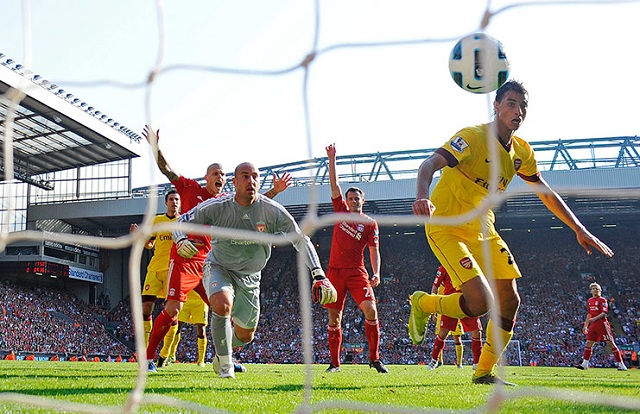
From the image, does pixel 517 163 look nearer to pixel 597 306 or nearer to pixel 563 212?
pixel 563 212

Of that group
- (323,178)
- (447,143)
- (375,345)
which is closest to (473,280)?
(447,143)

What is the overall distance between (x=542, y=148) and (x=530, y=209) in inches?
141

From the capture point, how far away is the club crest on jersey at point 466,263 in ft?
14.6

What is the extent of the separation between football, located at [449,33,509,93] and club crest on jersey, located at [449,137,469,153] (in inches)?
12.7

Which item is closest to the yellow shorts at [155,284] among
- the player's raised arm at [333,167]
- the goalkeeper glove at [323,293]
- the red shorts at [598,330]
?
the player's raised arm at [333,167]

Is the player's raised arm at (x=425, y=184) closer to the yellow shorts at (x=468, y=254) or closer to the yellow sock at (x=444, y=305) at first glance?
the yellow shorts at (x=468, y=254)

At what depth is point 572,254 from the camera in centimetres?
2884

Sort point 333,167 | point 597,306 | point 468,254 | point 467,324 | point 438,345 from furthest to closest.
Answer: point 597,306 → point 438,345 → point 467,324 → point 333,167 → point 468,254

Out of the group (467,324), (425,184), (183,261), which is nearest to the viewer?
(425,184)

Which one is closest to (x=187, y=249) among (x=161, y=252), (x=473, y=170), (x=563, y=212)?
(x=473, y=170)

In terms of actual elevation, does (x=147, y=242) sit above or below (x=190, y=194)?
below

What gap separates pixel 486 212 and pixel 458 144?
1.72ft

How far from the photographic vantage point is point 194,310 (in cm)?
887

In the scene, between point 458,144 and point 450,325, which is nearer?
A: point 458,144
